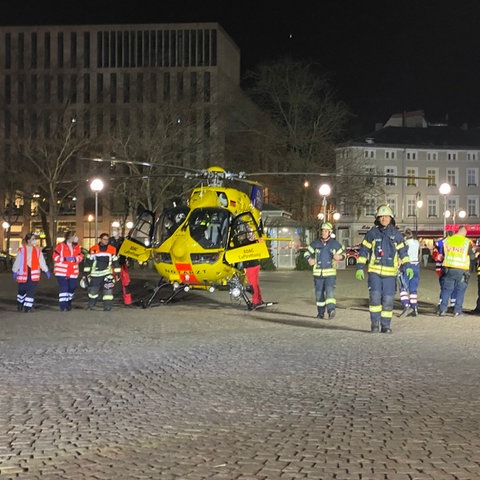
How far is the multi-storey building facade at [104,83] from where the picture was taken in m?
44.7

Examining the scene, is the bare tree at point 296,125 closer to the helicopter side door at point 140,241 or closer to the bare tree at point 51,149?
the bare tree at point 51,149

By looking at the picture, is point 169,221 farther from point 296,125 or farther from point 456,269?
point 296,125

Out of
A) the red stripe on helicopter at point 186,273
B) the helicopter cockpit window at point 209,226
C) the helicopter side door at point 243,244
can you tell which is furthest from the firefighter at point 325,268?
the red stripe on helicopter at point 186,273

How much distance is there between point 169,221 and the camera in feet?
53.5

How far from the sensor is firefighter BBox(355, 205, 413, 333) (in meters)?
12.1

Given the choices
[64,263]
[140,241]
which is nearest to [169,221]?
[140,241]

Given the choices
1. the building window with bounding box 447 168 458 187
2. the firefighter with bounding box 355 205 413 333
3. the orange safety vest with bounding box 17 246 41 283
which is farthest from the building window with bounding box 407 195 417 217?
the firefighter with bounding box 355 205 413 333

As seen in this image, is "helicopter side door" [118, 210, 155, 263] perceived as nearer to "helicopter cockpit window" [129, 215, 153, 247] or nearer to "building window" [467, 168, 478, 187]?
"helicopter cockpit window" [129, 215, 153, 247]

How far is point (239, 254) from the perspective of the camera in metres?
15.6

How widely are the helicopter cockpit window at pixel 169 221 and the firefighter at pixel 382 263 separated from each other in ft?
16.9

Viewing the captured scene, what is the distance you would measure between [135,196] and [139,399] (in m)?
34.6

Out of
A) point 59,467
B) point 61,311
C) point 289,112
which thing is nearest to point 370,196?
point 289,112

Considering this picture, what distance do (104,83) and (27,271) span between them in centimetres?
6833

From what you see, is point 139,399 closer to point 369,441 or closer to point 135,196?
point 369,441
